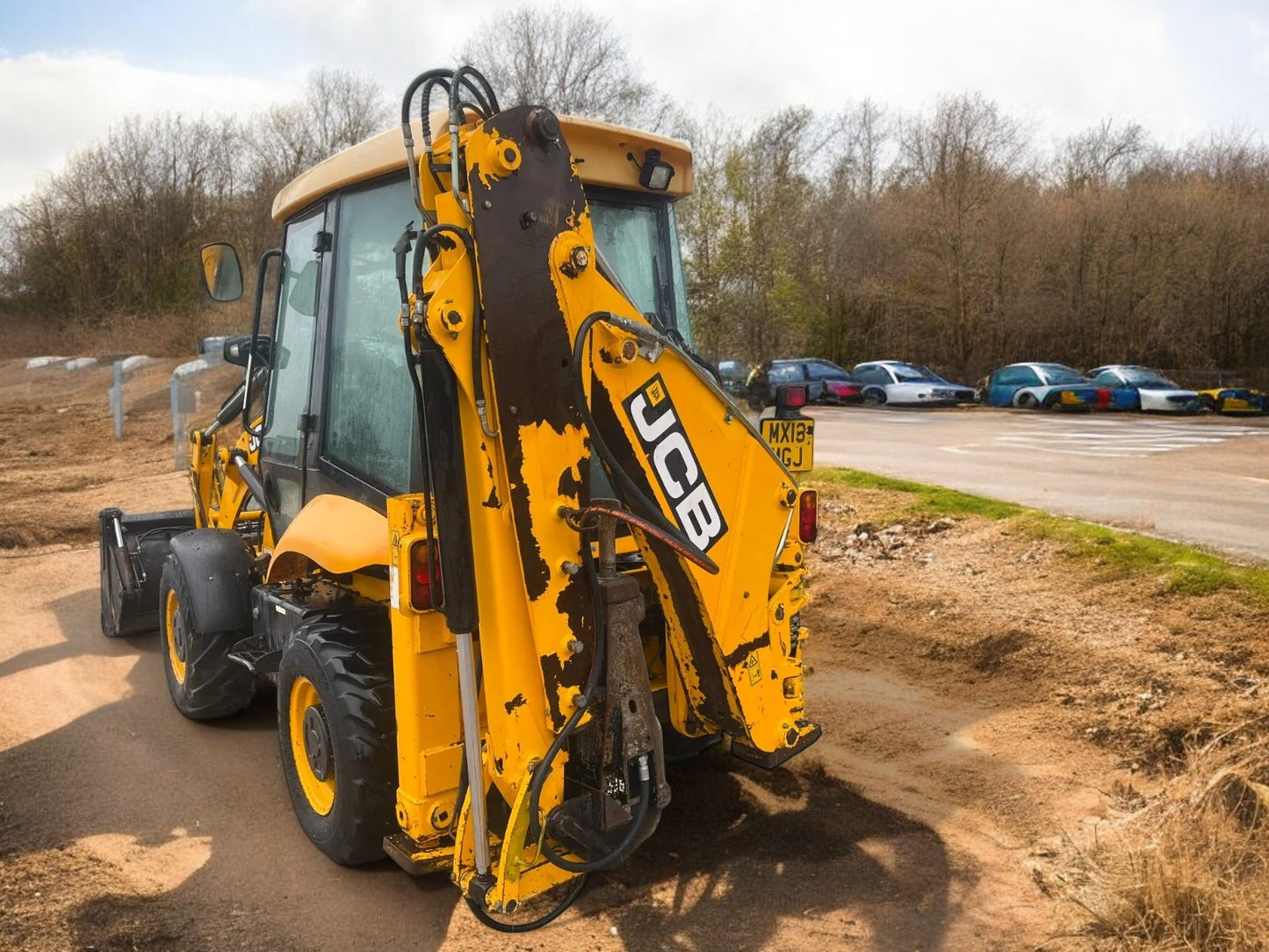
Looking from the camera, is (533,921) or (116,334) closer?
(533,921)

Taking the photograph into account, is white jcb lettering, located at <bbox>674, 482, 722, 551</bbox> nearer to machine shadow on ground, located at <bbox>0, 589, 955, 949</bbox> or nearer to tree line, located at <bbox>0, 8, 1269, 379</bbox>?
machine shadow on ground, located at <bbox>0, 589, 955, 949</bbox>

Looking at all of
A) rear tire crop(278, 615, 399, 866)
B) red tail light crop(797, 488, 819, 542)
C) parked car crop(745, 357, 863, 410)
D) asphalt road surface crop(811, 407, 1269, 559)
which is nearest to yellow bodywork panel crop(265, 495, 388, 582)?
rear tire crop(278, 615, 399, 866)

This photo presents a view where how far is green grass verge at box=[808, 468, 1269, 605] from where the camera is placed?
5.97 m

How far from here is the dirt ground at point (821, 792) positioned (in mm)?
3375

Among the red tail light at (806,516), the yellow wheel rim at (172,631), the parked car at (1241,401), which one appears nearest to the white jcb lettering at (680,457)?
the red tail light at (806,516)

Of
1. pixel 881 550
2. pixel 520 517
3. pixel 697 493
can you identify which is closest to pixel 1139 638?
pixel 881 550

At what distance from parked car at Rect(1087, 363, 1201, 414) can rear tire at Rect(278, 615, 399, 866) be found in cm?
2411

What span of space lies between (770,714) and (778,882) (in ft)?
2.11

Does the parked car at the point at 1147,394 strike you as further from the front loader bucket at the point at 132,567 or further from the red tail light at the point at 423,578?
the red tail light at the point at 423,578

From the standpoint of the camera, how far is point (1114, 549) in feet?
22.2

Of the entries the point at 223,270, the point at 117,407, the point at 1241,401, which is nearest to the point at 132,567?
the point at 223,270

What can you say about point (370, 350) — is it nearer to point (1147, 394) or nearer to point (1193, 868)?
point (1193, 868)

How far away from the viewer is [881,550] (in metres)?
7.96

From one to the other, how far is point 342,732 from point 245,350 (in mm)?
2834
